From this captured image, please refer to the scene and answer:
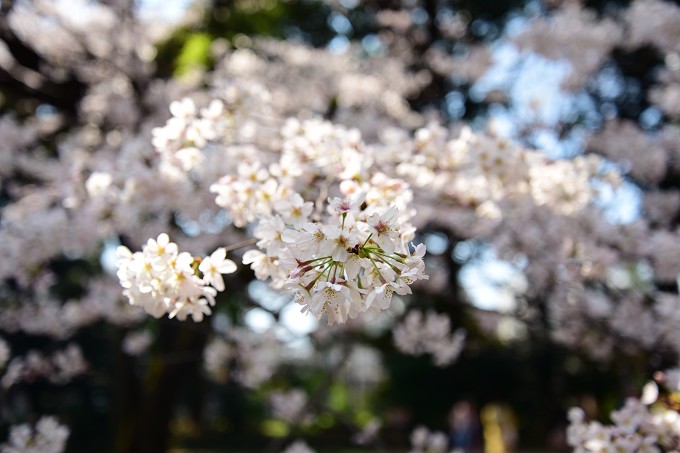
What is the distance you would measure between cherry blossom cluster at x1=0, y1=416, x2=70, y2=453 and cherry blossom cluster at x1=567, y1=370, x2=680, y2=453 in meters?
2.19

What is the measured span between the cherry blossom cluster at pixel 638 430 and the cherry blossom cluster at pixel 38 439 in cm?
219

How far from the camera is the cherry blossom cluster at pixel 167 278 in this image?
5.41 ft

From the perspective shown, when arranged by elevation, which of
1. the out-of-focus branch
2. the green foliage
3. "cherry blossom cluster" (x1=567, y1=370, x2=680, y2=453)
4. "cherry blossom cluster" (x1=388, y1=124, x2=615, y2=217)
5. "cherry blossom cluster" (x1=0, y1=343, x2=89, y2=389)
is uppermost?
the green foliage

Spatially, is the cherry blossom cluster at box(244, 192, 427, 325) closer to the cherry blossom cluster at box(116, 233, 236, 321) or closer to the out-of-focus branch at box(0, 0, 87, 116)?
the cherry blossom cluster at box(116, 233, 236, 321)

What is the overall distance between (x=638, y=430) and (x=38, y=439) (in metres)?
2.50

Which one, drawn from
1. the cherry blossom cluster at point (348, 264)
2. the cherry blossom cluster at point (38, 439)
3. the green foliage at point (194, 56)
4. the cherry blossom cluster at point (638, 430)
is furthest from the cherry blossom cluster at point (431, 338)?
the green foliage at point (194, 56)

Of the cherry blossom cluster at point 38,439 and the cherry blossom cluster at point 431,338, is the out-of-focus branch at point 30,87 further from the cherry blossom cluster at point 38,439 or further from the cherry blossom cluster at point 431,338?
the cherry blossom cluster at point 431,338

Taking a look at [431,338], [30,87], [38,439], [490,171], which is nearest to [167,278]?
[38,439]

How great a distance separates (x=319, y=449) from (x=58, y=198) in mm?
11258

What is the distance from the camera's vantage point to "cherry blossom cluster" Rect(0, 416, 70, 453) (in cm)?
254

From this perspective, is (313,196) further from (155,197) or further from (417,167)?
(155,197)

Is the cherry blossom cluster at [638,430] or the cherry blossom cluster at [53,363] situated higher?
the cherry blossom cluster at [53,363]

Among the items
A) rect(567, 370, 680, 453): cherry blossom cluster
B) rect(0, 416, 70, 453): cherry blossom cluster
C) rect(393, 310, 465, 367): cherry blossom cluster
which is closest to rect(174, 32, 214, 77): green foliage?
rect(393, 310, 465, 367): cherry blossom cluster

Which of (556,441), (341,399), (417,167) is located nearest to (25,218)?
(417,167)
